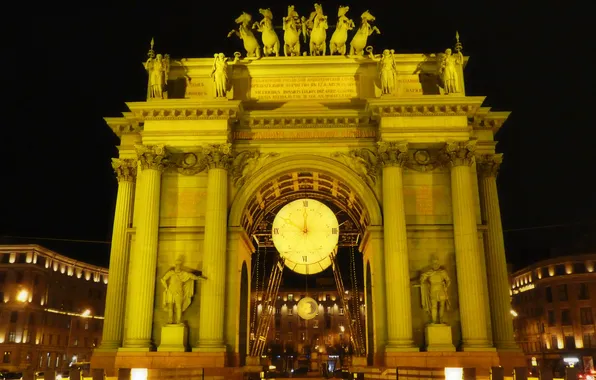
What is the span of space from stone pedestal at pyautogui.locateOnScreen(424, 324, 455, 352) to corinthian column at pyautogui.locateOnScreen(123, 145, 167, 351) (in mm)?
11739

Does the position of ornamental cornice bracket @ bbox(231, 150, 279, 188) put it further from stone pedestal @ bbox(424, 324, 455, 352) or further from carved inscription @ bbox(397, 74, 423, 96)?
stone pedestal @ bbox(424, 324, 455, 352)

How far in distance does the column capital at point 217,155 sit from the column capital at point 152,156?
192cm

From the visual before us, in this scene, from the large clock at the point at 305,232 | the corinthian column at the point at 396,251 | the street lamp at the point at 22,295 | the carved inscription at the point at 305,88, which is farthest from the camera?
the street lamp at the point at 22,295

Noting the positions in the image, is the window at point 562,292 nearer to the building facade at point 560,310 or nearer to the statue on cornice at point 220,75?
the building facade at point 560,310

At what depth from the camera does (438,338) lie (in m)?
23.5

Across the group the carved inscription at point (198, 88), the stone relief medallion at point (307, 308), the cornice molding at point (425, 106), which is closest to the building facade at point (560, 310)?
the stone relief medallion at point (307, 308)

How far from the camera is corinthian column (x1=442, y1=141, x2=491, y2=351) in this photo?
2350cm

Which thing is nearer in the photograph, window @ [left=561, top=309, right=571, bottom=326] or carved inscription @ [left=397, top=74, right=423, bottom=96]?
carved inscription @ [left=397, top=74, right=423, bottom=96]

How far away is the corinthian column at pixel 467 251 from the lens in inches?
925

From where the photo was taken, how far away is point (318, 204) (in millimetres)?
28172

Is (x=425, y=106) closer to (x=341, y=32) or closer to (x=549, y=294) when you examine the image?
(x=341, y=32)

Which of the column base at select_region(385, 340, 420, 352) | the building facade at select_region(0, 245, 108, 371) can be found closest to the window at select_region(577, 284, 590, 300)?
the column base at select_region(385, 340, 420, 352)

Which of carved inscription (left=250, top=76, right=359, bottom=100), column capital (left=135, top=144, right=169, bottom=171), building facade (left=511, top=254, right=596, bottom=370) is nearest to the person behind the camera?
column capital (left=135, top=144, right=169, bottom=171)

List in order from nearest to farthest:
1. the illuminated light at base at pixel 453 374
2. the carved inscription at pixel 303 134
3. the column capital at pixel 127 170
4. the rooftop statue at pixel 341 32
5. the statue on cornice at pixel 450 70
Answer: the illuminated light at base at pixel 453 374 < the statue on cornice at pixel 450 70 < the carved inscription at pixel 303 134 < the column capital at pixel 127 170 < the rooftop statue at pixel 341 32
